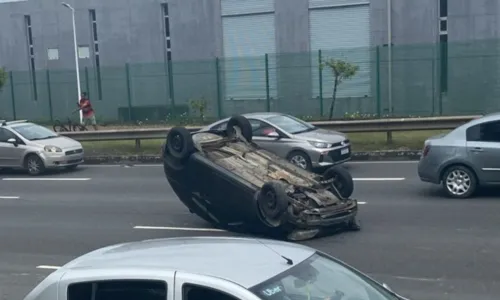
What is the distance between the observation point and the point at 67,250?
37.6ft

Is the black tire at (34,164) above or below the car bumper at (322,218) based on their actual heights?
below

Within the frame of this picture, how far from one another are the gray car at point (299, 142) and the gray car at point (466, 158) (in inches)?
146

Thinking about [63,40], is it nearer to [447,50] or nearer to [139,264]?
[447,50]

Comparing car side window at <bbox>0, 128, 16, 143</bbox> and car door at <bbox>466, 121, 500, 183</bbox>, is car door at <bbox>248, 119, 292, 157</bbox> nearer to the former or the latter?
car door at <bbox>466, 121, 500, 183</bbox>

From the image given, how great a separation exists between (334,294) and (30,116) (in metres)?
36.3

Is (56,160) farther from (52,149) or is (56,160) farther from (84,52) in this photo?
(84,52)

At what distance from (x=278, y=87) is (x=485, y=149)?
20479mm

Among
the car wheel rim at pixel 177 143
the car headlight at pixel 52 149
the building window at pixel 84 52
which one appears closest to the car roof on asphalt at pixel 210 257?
the car wheel rim at pixel 177 143

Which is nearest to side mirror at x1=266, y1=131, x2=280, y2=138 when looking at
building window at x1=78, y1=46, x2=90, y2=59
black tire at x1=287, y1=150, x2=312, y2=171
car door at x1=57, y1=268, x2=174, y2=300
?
black tire at x1=287, y1=150, x2=312, y2=171

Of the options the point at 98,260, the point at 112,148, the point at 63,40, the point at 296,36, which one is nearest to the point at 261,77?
the point at 296,36

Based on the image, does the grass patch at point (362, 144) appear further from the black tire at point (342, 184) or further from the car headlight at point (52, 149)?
the black tire at point (342, 184)

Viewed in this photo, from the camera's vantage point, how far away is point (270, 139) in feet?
57.9

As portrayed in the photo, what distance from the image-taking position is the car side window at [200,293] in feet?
12.5

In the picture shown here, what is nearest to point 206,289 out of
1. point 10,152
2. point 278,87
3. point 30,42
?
point 10,152
